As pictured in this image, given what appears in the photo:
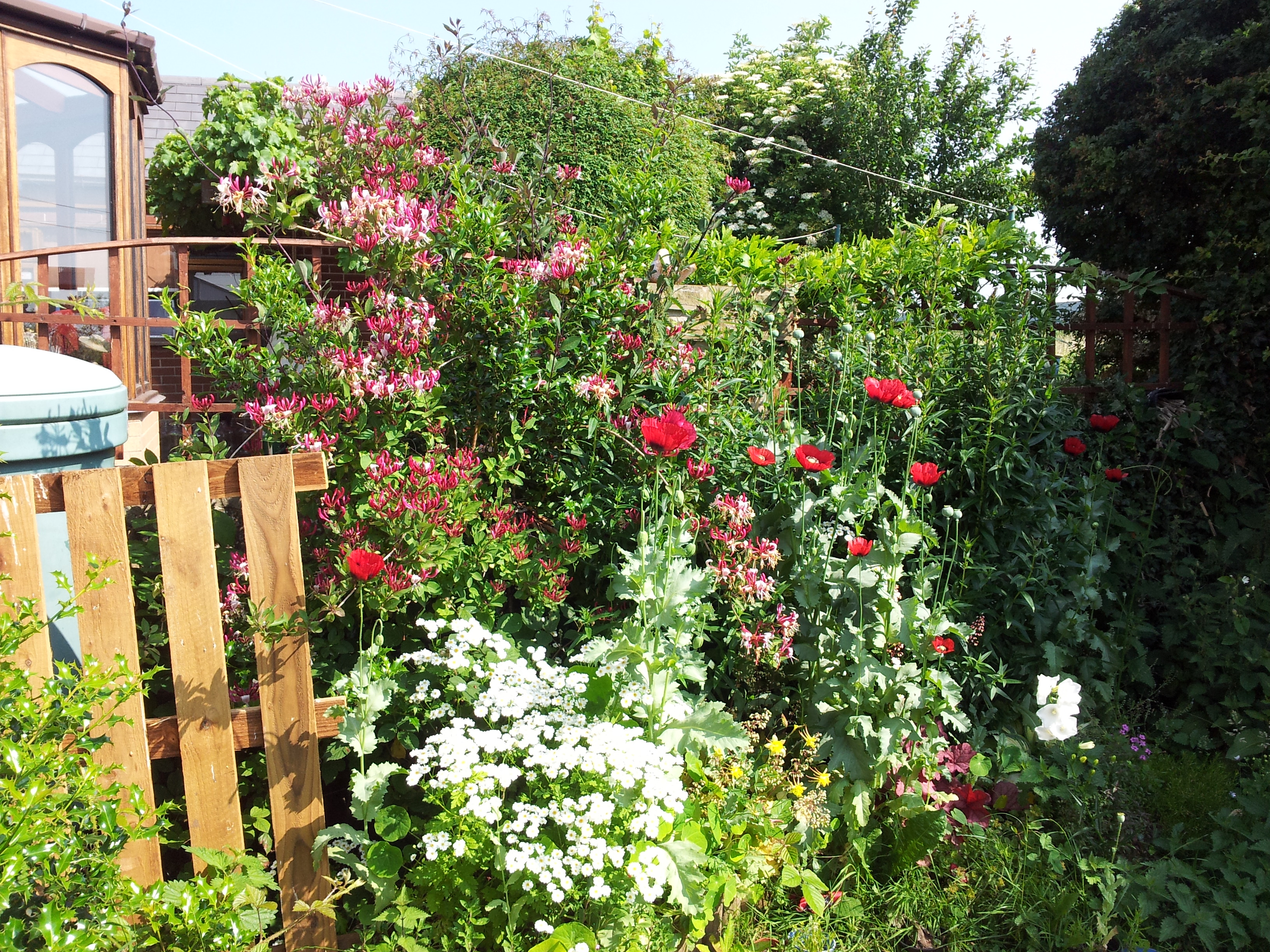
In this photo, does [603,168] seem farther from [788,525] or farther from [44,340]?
[788,525]

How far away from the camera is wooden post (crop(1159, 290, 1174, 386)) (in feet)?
13.2

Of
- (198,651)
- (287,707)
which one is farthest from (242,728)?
(198,651)

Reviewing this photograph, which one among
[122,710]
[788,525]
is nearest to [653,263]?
[788,525]

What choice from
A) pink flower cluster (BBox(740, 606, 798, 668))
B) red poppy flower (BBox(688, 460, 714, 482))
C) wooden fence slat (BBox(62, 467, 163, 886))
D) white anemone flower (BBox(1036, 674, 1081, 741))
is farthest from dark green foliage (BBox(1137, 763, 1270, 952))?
wooden fence slat (BBox(62, 467, 163, 886))

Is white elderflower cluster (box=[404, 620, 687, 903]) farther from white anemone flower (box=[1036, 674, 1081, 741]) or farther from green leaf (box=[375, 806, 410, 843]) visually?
white anemone flower (box=[1036, 674, 1081, 741])

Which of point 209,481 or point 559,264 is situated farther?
point 559,264

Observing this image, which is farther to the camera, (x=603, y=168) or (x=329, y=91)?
(x=603, y=168)

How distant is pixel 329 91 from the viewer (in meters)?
2.95

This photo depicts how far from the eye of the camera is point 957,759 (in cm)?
278

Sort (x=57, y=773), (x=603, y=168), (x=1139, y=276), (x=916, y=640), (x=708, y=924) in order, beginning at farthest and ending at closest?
(x=603, y=168)
(x=1139, y=276)
(x=916, y=640)
(x=708, y=924)
(x=57, y=773)

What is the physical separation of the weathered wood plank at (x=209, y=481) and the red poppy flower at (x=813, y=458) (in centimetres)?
129

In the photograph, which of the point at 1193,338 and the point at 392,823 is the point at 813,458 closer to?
the point at 392,823

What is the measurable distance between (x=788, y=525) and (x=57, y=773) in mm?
2009

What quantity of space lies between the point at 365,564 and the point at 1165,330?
151 inches
